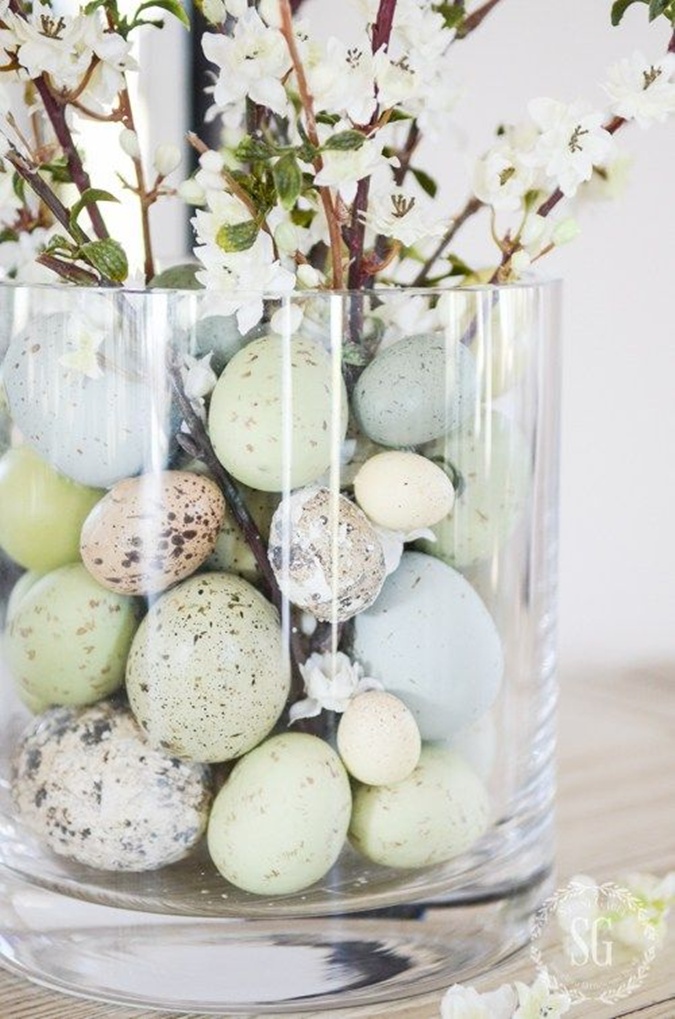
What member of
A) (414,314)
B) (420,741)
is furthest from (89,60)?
(420,741)

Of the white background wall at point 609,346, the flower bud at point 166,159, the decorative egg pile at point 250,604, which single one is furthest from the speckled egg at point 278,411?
the white background wall at point 609,346

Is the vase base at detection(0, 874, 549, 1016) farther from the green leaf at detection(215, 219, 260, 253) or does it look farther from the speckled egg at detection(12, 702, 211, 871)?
the green leaf at detection(215, 219, 260, 253)

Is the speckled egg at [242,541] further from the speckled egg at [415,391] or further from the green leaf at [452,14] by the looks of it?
the green leaf at [452,14]

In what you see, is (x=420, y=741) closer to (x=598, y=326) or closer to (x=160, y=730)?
(x=160, y=730)

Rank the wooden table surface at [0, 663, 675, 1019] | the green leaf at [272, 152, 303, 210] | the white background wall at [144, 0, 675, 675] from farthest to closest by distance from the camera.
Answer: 1. the white background wall at [144, 0, 675, 675]
2. the wooden table surface at [0, 663, 675, 1019]
3. the green leaf at [272, 152, 303, 210]

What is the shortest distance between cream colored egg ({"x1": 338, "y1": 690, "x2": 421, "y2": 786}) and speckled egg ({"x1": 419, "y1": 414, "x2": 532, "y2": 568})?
5 centimetres

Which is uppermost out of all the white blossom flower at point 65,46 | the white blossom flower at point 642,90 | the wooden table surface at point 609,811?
the white blossom flower at point 65,46

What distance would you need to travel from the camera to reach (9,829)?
50cm

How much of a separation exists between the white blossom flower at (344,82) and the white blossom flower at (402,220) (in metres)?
0.03

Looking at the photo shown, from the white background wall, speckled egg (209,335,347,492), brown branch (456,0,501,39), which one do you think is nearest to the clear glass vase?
speckled egg (209,335,347,492)

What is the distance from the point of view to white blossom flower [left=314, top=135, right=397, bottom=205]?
1.36 ft

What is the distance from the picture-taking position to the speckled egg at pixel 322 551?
449mm

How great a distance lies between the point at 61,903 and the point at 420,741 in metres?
0.13

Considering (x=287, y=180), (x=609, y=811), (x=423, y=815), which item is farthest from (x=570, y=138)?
(x=609, y=811)
